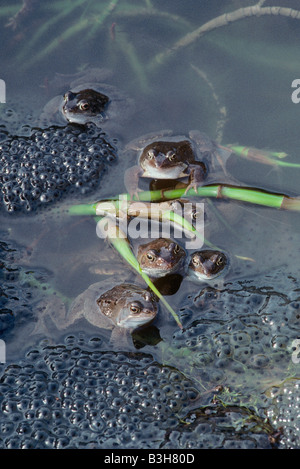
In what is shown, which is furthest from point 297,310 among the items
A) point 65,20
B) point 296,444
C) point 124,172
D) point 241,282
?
point 65,20

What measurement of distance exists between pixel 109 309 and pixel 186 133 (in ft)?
6.65

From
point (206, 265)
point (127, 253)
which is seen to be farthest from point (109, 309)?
point (206, 265)

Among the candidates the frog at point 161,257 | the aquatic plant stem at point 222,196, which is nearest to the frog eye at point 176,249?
the frog at point 161,257

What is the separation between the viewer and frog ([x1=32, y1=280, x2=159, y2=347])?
4141mm

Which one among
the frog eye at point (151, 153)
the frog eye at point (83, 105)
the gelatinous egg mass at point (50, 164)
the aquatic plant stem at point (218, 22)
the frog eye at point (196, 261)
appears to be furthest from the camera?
the aquatic plant stem at point (218, 22)

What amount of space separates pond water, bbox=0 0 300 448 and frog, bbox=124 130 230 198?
16 cm

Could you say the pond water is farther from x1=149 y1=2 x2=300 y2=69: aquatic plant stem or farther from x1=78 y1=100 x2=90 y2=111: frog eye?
x1=78 y1=100 x2=90 y2=111: frog eye

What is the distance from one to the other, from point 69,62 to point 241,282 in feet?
10.3

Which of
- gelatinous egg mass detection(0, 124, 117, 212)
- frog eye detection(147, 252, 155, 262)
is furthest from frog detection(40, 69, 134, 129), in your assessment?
frog eye detection(147, 252, 155, 262)

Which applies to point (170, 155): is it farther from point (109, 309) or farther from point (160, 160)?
point (109, 309)

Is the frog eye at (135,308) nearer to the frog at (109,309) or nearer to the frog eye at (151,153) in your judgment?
the frog at (109,309)

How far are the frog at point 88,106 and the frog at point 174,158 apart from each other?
0.46 meters

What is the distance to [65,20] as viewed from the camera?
570cm

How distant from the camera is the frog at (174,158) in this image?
475 cm
